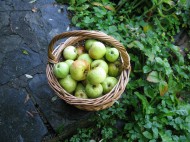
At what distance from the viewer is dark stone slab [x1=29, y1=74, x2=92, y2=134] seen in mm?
2574

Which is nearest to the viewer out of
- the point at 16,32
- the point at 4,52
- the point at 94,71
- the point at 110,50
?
the point at 94,71

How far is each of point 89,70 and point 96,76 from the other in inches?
7.8

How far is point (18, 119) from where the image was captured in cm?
254

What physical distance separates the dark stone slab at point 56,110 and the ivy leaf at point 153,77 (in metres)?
0.78

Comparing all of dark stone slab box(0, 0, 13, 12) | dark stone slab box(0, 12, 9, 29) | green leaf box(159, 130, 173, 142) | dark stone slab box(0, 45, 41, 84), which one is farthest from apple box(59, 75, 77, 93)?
dark stone slab box(0, 0, 13, 12)

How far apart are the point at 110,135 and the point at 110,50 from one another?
96cm

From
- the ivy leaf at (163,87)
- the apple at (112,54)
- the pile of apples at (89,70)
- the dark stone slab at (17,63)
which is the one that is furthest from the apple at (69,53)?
the ivy leaf at (163,87)

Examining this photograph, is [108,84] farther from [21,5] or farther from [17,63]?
[21,5]

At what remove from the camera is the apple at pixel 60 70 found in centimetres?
231

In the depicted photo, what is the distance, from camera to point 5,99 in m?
2.63

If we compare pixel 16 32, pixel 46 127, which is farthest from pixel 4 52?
pixel 46 127

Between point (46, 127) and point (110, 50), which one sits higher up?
point (110, 50)

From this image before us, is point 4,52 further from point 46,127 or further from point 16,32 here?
point 46,127

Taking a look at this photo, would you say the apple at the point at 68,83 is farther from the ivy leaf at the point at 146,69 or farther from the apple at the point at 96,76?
the ivy leaf at the point at 146,69
